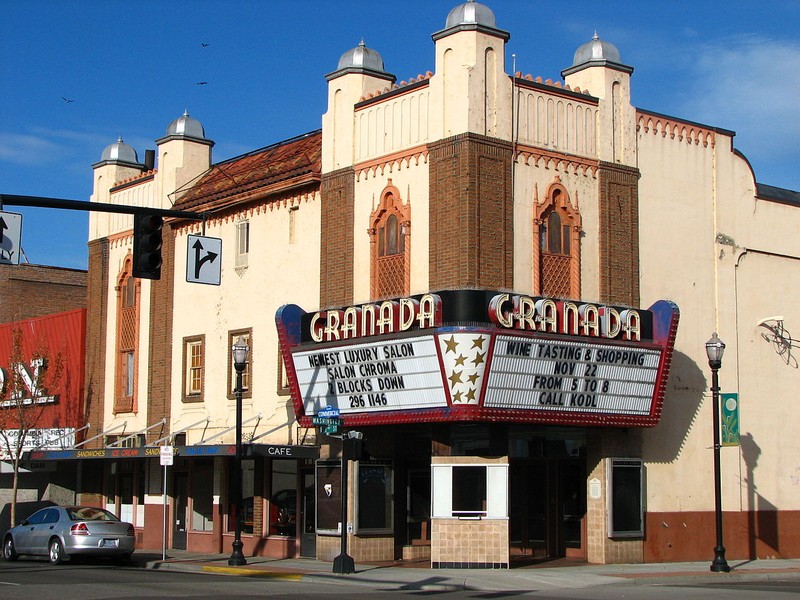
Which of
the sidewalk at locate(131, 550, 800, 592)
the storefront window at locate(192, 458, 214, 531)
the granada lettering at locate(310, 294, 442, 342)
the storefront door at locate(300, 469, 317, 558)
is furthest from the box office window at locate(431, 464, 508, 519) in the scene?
the storefront window at locate(192, 458, 214, 531)

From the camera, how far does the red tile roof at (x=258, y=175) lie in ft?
106

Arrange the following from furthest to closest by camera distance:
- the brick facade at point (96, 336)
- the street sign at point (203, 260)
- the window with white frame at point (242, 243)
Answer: the brick facade at point (96, 336) < the window with white frame at point (242, 243) < the street sign at point (203, 260)

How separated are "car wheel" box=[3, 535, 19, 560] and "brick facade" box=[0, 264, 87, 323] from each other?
19176mm

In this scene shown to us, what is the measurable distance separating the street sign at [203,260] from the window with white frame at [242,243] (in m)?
10.1

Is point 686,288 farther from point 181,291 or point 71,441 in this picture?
point 71,441

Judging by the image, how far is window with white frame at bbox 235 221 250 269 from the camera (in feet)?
112

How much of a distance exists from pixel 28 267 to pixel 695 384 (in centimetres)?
3021

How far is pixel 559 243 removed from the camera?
28.3m

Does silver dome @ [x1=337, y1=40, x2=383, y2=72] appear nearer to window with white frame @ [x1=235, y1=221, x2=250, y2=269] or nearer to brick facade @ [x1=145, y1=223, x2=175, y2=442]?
window with white frame @ [x1=235, y1=221, x2=250, y2=269]

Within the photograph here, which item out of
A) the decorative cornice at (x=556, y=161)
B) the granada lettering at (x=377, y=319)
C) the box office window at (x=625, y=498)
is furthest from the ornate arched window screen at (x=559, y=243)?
the box office window at (x=625, y=498)

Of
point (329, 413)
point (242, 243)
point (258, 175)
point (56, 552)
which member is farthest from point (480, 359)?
point (258, 175)

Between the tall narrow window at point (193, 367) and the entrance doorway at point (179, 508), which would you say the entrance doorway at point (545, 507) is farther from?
the entrance doorway at point (179, 508)

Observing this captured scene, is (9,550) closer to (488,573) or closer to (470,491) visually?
(470,491)

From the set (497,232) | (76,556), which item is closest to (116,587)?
(76,556)
